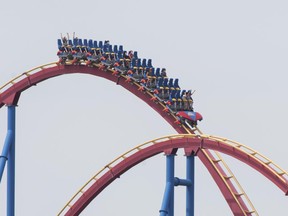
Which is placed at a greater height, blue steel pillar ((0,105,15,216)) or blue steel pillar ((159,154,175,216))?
blue steel pillar ((0,105,15,216))

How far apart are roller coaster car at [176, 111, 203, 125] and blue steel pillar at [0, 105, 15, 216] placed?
4745 mm

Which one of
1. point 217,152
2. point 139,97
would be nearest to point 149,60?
point 139,97

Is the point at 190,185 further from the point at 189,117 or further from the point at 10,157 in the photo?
the point at 10,157

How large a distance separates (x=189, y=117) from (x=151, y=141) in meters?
1.32

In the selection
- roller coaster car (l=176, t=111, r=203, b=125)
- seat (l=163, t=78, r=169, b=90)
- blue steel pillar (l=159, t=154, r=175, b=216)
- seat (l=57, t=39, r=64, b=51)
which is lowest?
blue steel pillar (l=159, t=154, r=175, b=216)

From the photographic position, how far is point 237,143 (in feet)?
122

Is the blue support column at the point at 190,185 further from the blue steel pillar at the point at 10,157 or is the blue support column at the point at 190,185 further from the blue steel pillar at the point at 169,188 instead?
the blue steel pillar at the point at 10,157

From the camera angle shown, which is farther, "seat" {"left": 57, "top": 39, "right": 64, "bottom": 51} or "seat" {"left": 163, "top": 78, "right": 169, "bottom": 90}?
"seat" {"left": 57, "top": 39, "right": 64, "bottom": 51}

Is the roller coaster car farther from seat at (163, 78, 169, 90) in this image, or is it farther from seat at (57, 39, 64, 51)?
seat at (57, 39, 64, 51)

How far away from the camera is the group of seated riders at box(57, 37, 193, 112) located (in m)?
41.4

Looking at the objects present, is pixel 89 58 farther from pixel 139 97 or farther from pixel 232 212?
pixel 232 212

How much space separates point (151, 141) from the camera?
3981 cm

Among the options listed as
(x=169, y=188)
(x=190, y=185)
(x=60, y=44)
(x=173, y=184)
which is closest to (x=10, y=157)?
(x=60, y=44)

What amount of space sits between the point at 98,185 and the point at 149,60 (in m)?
3.02
